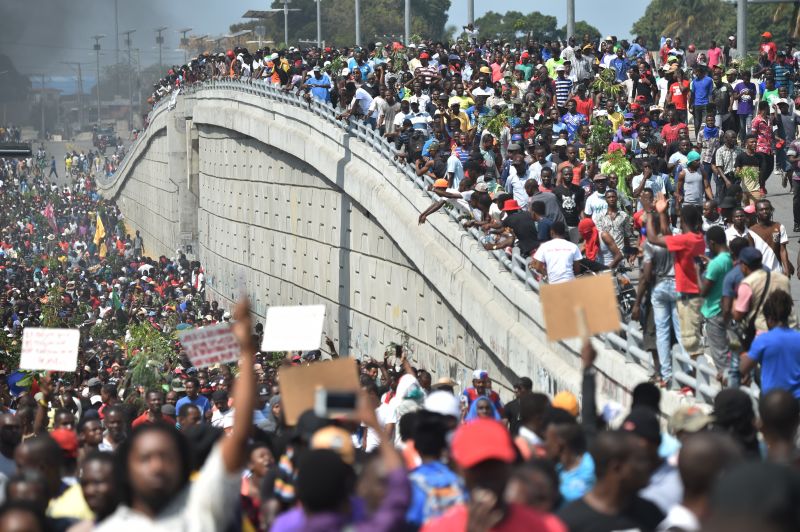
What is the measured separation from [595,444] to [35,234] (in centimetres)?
6255

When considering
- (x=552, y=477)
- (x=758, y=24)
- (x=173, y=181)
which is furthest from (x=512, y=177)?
(x=758, y=24)

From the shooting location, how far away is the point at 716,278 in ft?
35.3

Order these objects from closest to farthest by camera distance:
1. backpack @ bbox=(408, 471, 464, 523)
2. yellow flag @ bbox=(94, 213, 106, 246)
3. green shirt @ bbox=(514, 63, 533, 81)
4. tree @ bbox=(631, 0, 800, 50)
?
1. backpack @ bbox=(408, 471, 464, 523)
2. green shirt @ bbox=(514, 63, 533, 81)
3. yellow flag @ bbox=(94, 213, 106, 246)
4. tree @ bbox=(631, 0, 800, 50)

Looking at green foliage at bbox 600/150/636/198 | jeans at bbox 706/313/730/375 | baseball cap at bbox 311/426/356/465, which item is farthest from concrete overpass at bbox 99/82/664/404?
baseball cap at bbox 311/426/356/465

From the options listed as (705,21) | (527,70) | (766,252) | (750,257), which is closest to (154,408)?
(750,257)

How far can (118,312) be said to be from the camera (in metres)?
35.7

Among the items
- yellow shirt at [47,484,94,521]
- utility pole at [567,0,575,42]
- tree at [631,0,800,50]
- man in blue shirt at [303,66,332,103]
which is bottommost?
yellow shirt at [47,484,94,521]

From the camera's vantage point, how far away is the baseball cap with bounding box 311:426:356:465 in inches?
243

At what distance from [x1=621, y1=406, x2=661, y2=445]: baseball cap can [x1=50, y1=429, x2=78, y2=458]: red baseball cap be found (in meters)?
3.26

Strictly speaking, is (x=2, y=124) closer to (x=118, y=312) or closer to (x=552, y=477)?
(x=118, y=312)

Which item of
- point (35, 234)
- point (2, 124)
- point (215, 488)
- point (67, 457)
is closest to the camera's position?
point (215, 488)

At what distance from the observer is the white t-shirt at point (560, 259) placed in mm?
13602

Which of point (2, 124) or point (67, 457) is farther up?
point (2, 124)

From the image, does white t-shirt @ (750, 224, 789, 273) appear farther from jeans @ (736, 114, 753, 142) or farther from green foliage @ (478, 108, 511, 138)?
jeans @ (736, 114, 753, 142)
